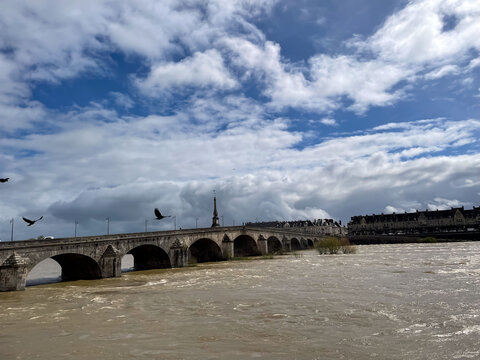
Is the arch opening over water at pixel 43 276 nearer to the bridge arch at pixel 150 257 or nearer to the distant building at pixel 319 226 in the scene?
the bridge arch at pixel 150 257

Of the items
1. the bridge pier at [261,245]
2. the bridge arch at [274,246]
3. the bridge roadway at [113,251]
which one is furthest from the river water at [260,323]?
the bridge arch at [274,246]

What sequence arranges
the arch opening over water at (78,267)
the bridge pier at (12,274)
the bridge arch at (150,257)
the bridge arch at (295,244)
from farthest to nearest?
the bridge arch at (295,244)
the bridge arch at (150,257)
the arch opening over water at (78,267)
the bridge pier at (12,274)

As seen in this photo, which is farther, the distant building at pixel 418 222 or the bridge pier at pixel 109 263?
the distant building at pixel 418 222

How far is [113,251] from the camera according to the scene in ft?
121

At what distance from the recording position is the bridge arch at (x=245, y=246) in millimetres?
70925

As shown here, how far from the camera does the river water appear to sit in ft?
32.8

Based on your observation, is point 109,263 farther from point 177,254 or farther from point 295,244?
point 295,244

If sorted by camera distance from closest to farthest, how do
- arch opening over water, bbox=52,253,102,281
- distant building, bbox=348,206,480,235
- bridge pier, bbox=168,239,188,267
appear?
arch opening over water, bbox=52,253,102,281 → bridge pier, bbox=168,239,188,267 → distant building, bbox=348,206,480,235

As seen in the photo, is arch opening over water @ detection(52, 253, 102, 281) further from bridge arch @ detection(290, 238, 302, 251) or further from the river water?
bridge arch @ detection(290, 238, 302, 251)

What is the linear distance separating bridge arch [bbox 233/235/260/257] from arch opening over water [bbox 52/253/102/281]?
116 ft

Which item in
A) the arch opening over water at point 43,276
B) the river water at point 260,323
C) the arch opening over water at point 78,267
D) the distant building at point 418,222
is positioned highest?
the distant building at point 418,222

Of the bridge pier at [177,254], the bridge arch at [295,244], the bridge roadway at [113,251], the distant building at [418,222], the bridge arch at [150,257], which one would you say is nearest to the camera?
the bridge roadway at [113,251]

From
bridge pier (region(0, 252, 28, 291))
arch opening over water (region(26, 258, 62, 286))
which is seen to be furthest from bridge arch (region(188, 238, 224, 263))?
bridge pier (region(0, 252, 28, 291))

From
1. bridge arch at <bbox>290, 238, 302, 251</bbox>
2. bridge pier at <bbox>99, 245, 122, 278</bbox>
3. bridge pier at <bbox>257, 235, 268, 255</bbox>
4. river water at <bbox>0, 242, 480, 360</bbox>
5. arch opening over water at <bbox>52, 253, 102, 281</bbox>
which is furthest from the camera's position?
bridge arch at <bbox>290, 238, 302, 251</bbox>
